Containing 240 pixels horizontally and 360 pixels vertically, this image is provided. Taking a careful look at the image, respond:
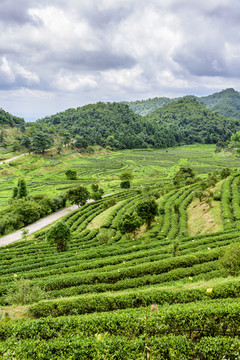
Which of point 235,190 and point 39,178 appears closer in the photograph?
point 235,190

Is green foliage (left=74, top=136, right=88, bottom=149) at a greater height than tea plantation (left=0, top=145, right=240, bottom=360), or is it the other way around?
green foliage (left=74, top=136, right=88, bottom=149)

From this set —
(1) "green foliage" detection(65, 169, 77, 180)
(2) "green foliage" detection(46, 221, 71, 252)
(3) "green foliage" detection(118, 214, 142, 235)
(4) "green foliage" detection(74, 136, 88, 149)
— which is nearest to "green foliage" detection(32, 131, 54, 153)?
(4) "green foliage" detection(74, 136, 88, 149)

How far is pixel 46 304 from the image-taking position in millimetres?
14125

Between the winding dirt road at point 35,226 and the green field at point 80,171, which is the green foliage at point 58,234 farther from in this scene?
the green field at point 80,171

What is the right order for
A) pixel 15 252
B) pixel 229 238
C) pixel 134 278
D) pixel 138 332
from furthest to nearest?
pixel 15 252, pixel 229 238, pixel 134 278, pixel 138 332

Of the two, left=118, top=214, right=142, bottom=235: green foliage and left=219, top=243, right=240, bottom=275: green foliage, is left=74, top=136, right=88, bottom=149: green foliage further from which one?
left=219, top=243, right=240, bottom=275: green foliage

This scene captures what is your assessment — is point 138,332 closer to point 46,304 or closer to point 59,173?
point 46,304

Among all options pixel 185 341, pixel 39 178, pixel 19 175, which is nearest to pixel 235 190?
pixel 185 341

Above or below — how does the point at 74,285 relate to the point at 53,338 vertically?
below

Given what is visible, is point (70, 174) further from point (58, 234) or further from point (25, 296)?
point (25, 296)

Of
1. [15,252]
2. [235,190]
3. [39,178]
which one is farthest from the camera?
[39,178]

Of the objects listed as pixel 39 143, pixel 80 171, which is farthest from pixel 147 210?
pixel 39 143

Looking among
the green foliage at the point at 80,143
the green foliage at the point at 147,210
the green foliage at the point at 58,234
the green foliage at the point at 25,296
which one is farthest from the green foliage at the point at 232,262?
the green foliage at the point at 80,143

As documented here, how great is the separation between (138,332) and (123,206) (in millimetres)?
51274
